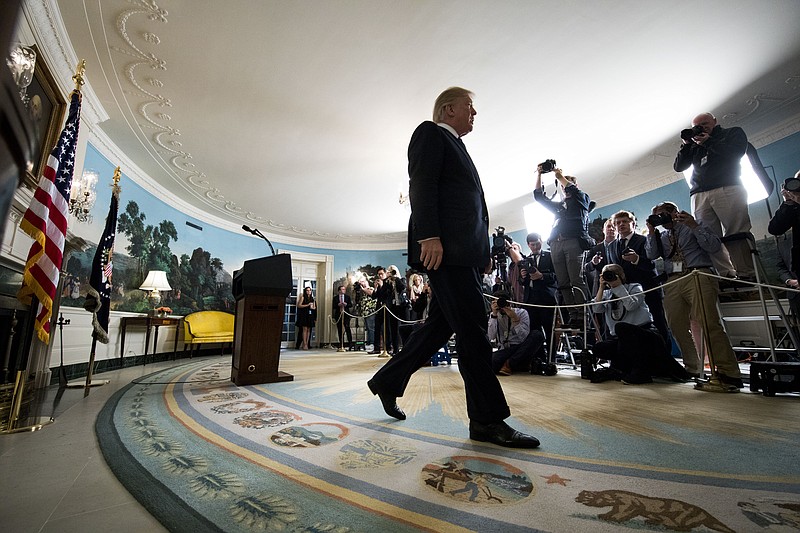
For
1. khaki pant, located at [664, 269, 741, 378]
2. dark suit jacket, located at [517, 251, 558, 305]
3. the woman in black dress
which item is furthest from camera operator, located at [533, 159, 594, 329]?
the woman in black dress

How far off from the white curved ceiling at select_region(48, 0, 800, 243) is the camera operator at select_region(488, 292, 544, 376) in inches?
118

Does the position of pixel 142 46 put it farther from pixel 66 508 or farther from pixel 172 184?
pixel 66 508

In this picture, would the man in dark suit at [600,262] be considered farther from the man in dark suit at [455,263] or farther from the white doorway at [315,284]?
the white doorway at [315,284]

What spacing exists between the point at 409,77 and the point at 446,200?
→ 361 cm

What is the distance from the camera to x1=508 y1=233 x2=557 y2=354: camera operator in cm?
446

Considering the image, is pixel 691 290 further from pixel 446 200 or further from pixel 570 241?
pixel 446 200

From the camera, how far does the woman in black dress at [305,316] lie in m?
10.7

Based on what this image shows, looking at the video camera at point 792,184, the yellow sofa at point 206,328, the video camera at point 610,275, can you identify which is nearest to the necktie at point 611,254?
the video camera at point 610,275

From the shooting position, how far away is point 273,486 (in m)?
1.06

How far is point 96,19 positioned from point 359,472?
502cm

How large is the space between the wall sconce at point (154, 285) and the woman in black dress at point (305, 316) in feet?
14.0

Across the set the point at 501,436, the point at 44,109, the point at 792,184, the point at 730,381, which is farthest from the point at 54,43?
the point at 792,184

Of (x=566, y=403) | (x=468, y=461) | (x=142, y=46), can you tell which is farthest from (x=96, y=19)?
(x=566, y=403)

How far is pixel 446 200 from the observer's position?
5.34 ft
